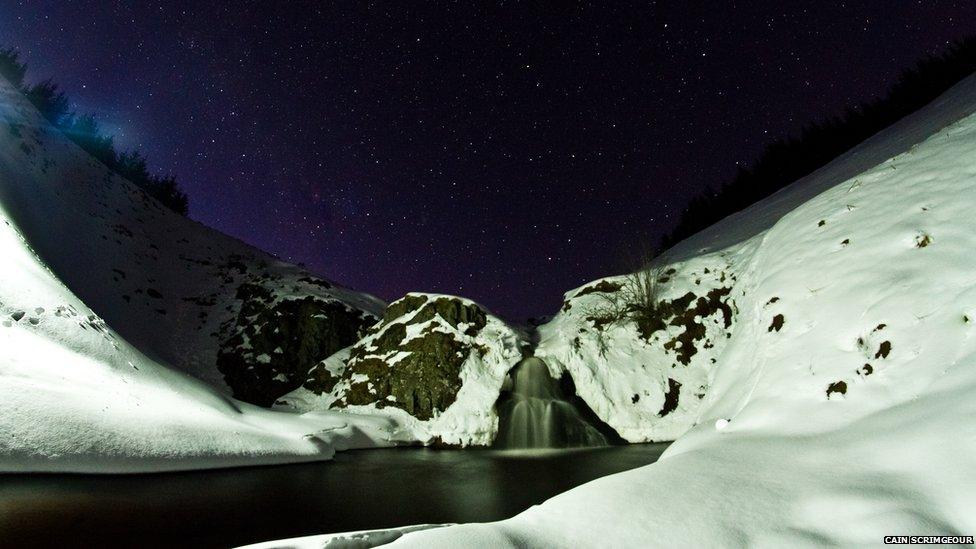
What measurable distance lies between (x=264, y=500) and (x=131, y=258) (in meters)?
27.0

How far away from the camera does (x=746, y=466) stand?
4559 mm

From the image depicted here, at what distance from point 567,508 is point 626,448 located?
12.3m

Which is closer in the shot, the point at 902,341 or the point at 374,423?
the point at 902,341

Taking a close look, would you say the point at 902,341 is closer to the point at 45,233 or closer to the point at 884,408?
the point at 884,408

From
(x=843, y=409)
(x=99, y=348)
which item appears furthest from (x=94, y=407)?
(x=843, y=409)

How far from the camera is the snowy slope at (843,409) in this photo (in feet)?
10.6

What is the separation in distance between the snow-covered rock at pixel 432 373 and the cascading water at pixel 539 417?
25.1 inches

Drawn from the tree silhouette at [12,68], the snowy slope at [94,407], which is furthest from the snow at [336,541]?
the tree silhouette at [12,68]

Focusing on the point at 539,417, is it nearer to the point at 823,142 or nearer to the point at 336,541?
the point at 336,541

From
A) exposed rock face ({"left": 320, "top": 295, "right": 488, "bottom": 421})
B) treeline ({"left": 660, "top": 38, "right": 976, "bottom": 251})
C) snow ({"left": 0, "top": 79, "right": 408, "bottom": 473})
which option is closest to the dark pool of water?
snow ({"left": 0, "top": 79, "right": 408, "bottom": 473})

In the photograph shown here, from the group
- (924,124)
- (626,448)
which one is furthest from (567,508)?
(924,124)

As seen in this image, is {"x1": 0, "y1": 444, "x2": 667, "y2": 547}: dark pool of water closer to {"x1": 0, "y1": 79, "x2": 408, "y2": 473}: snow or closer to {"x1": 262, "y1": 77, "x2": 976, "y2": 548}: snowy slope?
{"x1": 0, "y1": 79, "x2": 408, "y2": 473}: snow

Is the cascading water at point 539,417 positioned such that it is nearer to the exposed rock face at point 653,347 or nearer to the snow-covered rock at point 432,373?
the snow-covered rock at point 432,373

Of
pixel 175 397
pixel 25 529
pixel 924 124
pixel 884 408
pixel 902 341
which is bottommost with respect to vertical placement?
pixel 25 529
